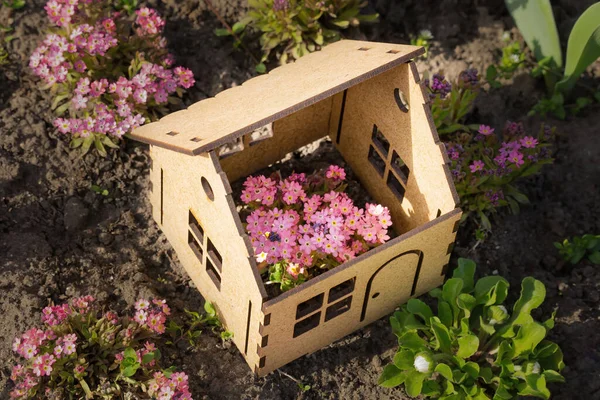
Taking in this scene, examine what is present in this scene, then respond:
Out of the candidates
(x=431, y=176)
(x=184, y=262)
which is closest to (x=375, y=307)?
(x=431, y=176)

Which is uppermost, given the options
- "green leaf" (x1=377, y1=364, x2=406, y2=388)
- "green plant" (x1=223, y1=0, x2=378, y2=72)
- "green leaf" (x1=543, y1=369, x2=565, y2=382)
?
"green plant" (x1=223, y1=0, x2=378, y2=72)

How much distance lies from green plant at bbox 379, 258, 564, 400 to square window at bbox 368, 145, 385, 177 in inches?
27.6

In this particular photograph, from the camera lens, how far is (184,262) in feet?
14.4

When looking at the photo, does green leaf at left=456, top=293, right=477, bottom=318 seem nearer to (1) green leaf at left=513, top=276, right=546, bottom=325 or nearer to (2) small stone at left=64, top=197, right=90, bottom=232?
(1) green leaf at left=513, top=276, right=546, bottom=325

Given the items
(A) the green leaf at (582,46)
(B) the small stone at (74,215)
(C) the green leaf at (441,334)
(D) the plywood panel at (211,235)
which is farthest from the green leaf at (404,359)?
(A) the green leaf at (582,46)

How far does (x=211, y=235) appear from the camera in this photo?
3.86 m

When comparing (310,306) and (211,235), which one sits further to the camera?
(310,306)

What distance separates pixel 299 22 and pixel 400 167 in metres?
1.06

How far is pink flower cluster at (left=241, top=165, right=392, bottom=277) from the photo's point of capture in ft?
13.1

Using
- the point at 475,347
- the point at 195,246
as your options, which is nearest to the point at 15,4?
the point at 195,246

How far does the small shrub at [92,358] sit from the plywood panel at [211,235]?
0.93 ft

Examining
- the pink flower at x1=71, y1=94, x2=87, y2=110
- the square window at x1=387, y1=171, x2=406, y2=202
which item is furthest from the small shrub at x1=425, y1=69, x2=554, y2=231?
the pink flower at x1=71, y1=94, x2=87, y2=110

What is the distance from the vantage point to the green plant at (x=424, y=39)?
516 cm

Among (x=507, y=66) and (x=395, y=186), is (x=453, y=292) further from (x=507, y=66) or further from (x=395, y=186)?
(x=507, y=66)
